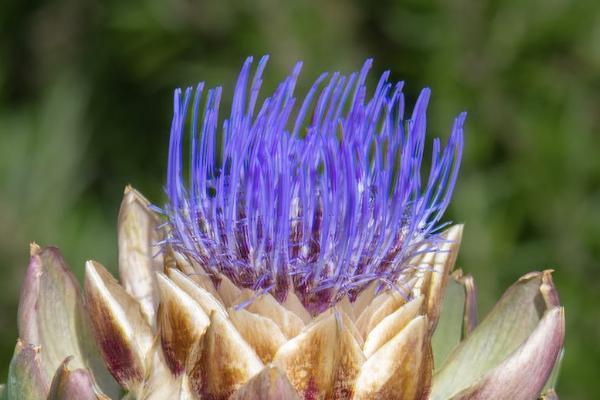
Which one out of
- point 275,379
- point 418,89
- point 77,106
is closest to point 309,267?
point 275,379

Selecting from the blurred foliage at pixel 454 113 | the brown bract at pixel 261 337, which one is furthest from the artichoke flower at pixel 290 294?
the blurred foliage at pixel 454 113

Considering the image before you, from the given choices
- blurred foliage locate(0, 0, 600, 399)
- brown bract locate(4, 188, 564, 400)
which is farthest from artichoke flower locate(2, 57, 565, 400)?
blurred foliage locate(0, 0, 600, 399)

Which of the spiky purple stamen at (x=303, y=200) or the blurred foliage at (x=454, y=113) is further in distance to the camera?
the blurred foliage at (x=454, y=113)

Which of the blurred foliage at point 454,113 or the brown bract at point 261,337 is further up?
the blurred foliage at point 454,113

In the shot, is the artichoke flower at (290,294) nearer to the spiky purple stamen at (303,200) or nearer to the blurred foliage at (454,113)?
the spiky purple stamen at (303,200)

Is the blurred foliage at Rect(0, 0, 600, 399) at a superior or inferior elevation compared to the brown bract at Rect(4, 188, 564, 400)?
superior

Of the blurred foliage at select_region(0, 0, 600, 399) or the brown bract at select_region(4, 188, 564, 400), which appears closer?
the brown bract at select_region(4, 188, 564, 400)

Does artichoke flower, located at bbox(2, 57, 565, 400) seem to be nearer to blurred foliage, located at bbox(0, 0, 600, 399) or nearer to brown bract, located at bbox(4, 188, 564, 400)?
brown bract, located at bbox(4, 188, 564, 400)
